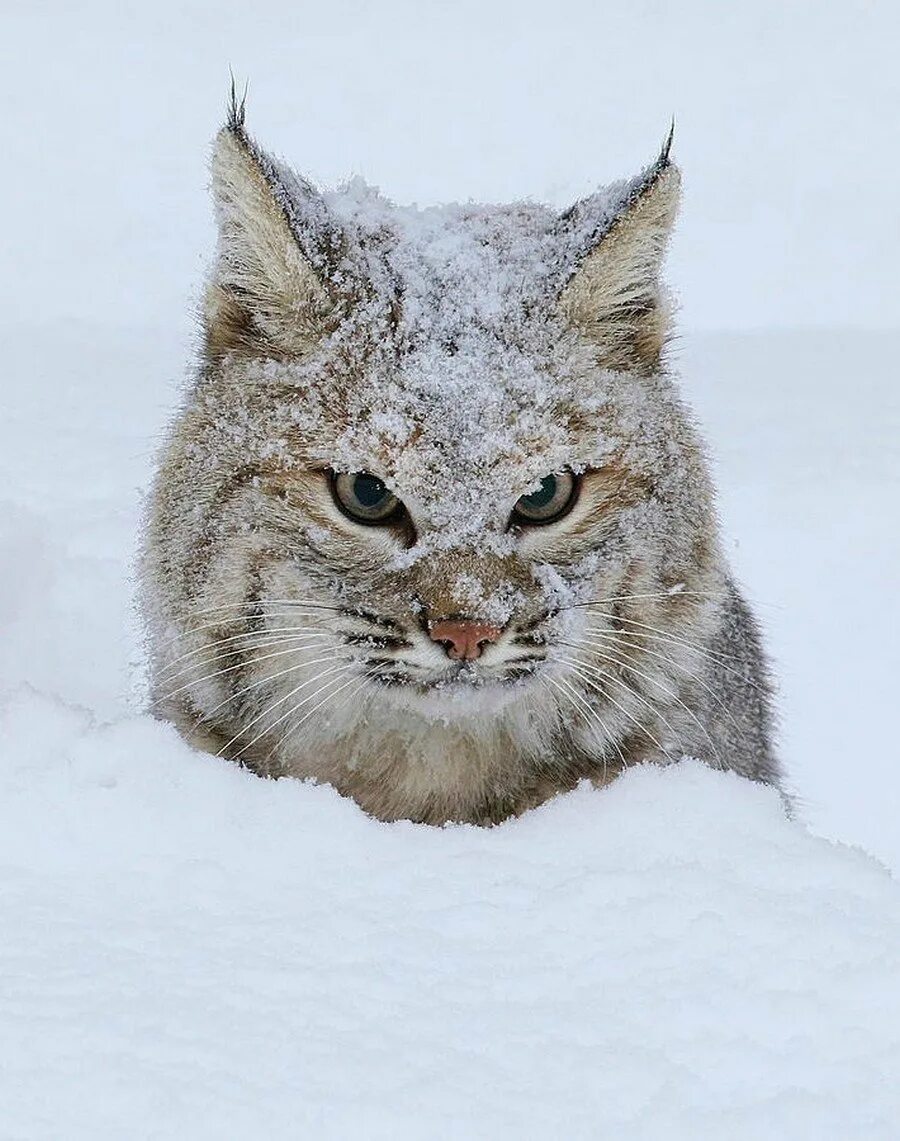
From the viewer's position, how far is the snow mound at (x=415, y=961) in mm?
1952

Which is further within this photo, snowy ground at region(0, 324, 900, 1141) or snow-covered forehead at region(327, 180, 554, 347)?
snow-covered forehead at region(327, 180, 554, 347)

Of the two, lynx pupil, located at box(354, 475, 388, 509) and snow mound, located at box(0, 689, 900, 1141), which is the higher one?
lynx pupil, located at box(354, 475, 388, 509)

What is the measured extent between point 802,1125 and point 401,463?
1.36m

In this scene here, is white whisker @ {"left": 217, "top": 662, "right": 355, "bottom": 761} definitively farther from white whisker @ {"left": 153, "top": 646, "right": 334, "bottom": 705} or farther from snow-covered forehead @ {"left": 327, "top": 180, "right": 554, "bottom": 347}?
snow-covered forehead @ {"left": 327, "top": 180, "right": 554, "bottom": 347}

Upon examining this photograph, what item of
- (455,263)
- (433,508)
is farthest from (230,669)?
(455,263)

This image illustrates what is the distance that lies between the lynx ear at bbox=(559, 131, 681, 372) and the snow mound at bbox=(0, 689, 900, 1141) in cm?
89

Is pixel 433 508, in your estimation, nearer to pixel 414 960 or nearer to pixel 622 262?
pixel 622 262

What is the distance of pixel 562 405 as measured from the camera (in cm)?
307

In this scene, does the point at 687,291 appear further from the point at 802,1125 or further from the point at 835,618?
the point at 802,1125

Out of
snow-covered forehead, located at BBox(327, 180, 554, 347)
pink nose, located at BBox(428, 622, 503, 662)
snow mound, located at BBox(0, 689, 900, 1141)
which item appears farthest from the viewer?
snow-covered forehead, located at BBox(327, 180, 554, 347)

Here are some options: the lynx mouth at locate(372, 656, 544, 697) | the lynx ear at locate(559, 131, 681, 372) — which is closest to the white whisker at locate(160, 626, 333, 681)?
the lynx mouth at locate(372, 656, 544, 697)

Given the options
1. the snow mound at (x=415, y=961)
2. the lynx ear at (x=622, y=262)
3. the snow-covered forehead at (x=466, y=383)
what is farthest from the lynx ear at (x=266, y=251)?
the snow mound at (x=415, y=961)

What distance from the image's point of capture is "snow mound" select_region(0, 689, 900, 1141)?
6.40 ft

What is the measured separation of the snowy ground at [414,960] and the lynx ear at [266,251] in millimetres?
826
